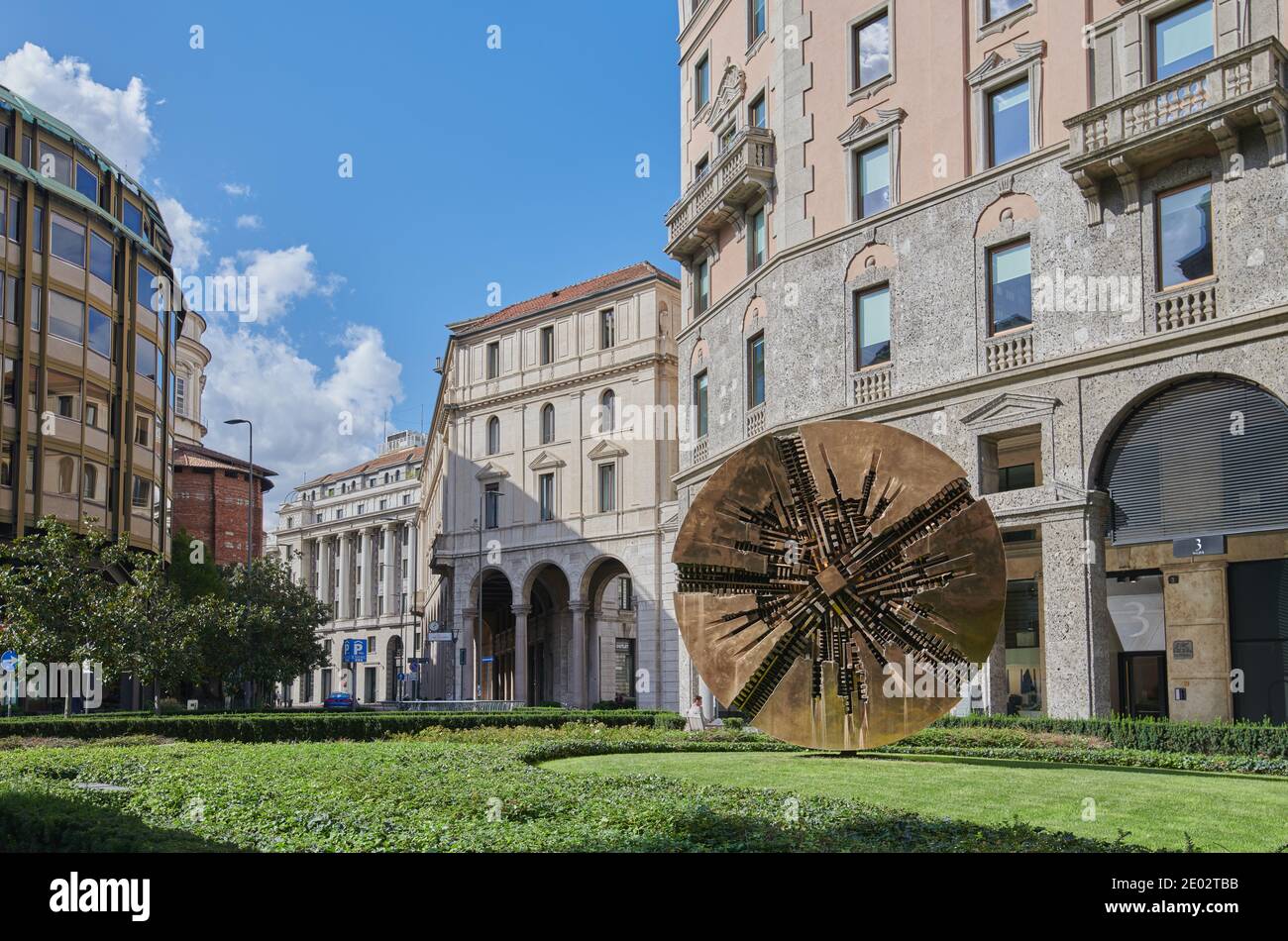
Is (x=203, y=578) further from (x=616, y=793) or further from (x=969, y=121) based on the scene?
(x=616, y=793)

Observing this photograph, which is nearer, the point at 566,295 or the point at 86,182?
the point at 86,182

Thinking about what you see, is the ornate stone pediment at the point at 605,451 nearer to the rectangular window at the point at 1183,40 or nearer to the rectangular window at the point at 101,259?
the rectangular window at the point at 101,259

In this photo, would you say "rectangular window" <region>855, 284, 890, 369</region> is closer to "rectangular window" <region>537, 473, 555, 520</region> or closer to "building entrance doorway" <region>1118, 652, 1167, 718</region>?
"building entrance doorway" <region>1118, 652, 1167, 718</region>

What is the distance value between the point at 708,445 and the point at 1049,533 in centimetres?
1426

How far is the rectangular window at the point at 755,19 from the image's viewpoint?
37281 millimetres

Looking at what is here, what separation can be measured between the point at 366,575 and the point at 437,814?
380 ft

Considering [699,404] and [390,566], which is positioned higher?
[699,404]

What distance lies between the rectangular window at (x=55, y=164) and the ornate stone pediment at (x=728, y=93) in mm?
26180

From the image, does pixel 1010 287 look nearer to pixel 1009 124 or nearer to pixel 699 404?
pixel 1009 124

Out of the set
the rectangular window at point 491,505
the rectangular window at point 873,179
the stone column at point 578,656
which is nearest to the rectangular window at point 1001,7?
the rectangular window at point 873,179

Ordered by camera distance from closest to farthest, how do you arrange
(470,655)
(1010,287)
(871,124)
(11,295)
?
(1010,287), (871,124), (11,295), (470,655)

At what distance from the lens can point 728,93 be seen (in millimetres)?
39062

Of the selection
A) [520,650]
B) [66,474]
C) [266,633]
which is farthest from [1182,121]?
[520,650]

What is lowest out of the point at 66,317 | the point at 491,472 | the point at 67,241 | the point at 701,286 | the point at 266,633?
the point at 266,633
